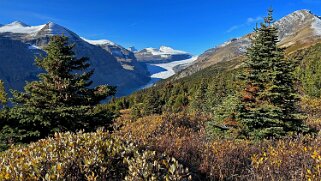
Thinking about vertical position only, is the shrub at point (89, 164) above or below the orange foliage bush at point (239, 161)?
above

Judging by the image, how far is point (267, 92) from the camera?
48.2 ft

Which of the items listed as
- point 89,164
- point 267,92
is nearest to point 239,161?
point 89,164

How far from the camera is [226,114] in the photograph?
49.5 ft

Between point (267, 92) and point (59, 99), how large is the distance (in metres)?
12.6

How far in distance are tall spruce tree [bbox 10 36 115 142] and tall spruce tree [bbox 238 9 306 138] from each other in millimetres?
9423

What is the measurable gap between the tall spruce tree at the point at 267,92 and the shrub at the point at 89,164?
31.1ft

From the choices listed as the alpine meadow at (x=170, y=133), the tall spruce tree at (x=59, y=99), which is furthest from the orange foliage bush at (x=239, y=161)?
the tall spruce tree at (x=59, y=99)

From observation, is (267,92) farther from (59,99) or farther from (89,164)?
(59,99)

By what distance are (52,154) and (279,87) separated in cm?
1201

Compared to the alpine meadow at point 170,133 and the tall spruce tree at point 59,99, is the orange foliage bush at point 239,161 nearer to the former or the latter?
the alpine meadow at point 170,133

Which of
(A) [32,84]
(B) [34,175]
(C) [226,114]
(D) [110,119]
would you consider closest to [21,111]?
(A) [32,84]

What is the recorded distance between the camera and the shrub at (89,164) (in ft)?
14.6

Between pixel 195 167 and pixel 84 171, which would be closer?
pixel 84 171

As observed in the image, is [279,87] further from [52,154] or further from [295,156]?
[52,154]
